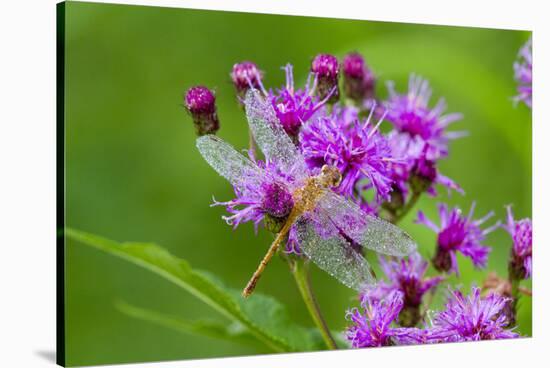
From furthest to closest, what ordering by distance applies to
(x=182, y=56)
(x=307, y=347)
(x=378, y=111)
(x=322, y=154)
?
1. (x=182, y=56)
2. (x=378, y=111)
3. (x=307, y=347)
4. (x=322, y=154)

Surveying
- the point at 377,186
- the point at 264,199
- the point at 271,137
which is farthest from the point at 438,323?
the point at 271,137

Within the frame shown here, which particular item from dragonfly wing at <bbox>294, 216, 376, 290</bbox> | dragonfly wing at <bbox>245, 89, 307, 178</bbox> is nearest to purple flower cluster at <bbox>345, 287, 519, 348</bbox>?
dragonfly wing at <bbox>294, 216, 376, 290</bbox>

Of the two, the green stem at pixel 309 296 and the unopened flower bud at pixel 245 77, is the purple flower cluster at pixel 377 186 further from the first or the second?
the green stem at pixel 309 296

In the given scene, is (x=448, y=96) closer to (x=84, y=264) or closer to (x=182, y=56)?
(x=182, y=56)

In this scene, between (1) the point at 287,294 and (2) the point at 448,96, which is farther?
(2) the point at 448,96

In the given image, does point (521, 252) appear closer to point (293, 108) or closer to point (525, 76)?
point (525, 76)

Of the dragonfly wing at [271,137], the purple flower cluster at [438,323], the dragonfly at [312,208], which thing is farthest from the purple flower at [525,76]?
the dragonfly wing at [271,137]

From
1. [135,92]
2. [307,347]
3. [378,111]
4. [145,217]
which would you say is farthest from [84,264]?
[378,111]
